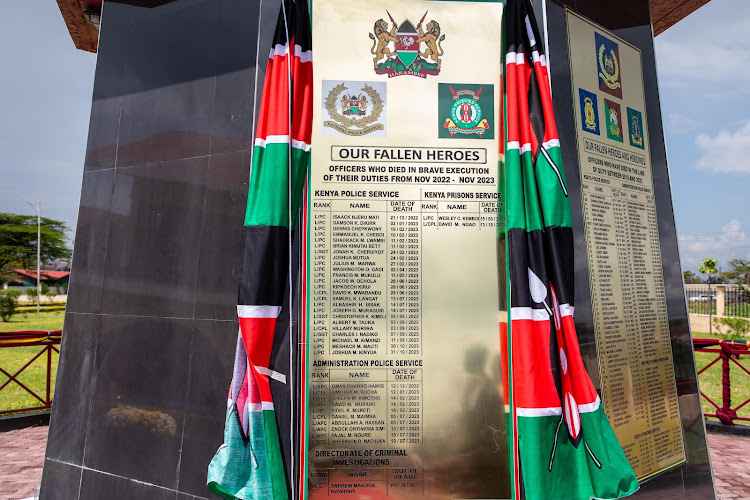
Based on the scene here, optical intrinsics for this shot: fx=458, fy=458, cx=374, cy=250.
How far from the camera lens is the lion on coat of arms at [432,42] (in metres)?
2.99

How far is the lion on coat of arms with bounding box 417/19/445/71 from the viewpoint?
299 cm

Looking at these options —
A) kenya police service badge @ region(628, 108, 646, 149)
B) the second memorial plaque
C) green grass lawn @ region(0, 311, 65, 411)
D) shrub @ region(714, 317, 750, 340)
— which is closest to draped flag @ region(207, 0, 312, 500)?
the second memorial plaque

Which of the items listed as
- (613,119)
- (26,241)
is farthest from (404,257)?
(26,241)

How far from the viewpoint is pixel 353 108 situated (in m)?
2.94

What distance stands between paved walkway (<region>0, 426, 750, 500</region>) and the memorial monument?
1652 mm

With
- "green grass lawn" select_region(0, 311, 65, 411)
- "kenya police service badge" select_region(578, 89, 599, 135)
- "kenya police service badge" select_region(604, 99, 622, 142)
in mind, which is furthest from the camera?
"green grass lawn" select_region(0, 311, 65, 411)

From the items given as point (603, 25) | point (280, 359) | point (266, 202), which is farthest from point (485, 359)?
point (603, 25)

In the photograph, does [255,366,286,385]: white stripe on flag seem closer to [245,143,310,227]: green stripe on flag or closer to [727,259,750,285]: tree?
[245,143,310,227]: green stripe on flag

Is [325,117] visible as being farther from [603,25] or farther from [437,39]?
[603,25]

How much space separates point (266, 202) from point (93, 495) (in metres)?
2.60

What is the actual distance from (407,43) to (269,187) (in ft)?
4.30

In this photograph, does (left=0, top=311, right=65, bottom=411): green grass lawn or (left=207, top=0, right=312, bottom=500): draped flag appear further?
(left=0, top=311, right=65, bottom=411): green grass lawn

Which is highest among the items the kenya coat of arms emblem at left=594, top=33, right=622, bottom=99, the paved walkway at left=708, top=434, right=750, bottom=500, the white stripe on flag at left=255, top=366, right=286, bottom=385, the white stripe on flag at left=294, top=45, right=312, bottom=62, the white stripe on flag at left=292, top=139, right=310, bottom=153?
the kenya coat of arms emblem at left=594, top=33, right=622, bottom=99

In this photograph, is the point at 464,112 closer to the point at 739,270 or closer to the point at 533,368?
→ the point at 533,368
